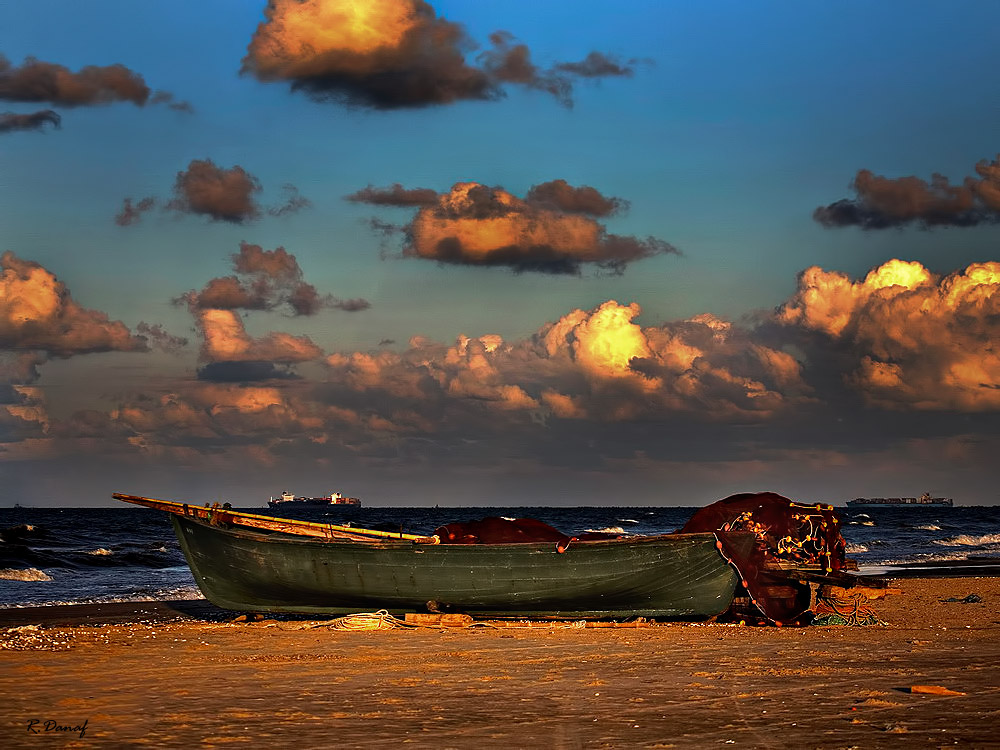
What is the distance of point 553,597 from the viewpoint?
70.6ft

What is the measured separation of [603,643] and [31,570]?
27351mm

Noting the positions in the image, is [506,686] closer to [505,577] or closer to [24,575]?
[505,577]

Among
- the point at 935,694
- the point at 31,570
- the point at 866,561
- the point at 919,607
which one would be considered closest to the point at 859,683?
the point at 935,694

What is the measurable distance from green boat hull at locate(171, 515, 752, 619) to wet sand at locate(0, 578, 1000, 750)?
825 mm

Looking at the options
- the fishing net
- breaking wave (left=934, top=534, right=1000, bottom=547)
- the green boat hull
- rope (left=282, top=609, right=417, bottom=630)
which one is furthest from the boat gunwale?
breaking wave (left=934, top=534, right=1000, bottom=547)

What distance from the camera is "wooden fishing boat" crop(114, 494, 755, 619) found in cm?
2105

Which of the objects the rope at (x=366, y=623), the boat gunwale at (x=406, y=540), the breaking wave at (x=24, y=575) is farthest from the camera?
the breaking wave at (x=24, y=575)

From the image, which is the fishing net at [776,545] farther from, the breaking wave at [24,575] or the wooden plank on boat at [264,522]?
the breaking wave at [24,575]

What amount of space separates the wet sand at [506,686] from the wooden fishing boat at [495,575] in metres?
0.85

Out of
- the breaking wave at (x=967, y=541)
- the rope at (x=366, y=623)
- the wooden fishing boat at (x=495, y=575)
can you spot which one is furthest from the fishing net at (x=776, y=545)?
the breaking wave at (x=967, y=541)

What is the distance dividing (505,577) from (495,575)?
0.20 meters

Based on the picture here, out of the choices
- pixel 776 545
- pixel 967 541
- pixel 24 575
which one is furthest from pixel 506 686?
pixel 967 541

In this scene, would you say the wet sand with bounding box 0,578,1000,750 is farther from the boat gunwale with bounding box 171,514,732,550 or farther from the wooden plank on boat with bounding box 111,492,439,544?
the wooden plank on boat with bounding box 111,492,439,544

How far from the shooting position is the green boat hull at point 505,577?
21047 millimetres
